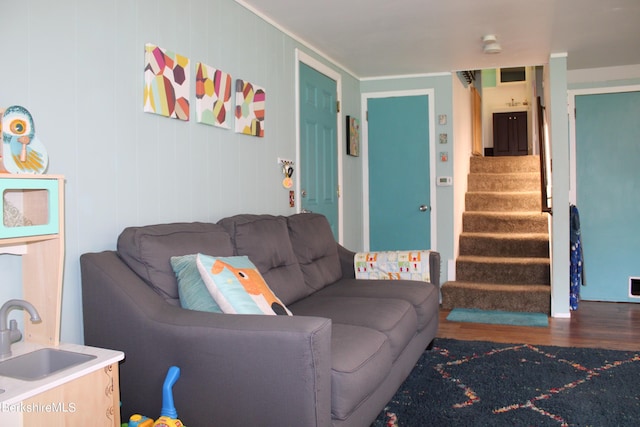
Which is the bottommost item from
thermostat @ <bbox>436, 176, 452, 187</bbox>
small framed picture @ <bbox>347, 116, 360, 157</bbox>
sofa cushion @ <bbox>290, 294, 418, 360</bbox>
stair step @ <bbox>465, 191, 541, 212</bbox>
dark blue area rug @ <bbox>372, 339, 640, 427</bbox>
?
dark blue area rug @ <bbox>372, 339, 640, 427</bbox>

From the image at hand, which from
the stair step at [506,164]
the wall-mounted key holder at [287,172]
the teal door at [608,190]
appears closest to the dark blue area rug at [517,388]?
the wall-mounted key holder at [287,172]

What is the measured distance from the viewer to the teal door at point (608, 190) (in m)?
5.45

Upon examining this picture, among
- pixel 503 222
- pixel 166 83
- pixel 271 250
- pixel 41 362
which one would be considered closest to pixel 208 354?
pixel 41 362

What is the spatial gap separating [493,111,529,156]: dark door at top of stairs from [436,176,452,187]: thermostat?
20.3 ft

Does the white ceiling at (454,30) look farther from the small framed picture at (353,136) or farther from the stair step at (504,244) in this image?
the stair step at (504,244)

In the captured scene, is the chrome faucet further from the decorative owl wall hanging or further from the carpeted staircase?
the carpeted staircase

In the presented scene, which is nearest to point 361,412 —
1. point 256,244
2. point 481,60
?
point 256,244

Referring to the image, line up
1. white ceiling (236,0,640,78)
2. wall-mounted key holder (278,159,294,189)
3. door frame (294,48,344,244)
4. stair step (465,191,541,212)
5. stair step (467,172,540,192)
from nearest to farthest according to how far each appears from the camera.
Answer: white ceiling (236,0,640,78)
wall-mounted key holder (278,159,294,189)
door frame (294,48,344,244)
stair step (465,191,541,212)
stair step (467,172,540,192)

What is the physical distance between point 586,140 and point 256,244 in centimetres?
418

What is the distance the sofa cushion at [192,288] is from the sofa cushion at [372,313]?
69 centimetres

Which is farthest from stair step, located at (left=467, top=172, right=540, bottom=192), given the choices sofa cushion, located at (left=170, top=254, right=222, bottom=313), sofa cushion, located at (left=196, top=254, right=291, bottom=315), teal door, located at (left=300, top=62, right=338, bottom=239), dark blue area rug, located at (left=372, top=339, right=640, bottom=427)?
sofa cushion, located at (left=170, top=254, right=222, bottom=313)

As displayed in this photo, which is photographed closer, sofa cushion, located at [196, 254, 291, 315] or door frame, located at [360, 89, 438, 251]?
sofa cushion, located at [196, 254, 291, 315]

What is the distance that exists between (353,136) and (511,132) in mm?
6752

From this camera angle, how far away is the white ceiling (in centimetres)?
347
